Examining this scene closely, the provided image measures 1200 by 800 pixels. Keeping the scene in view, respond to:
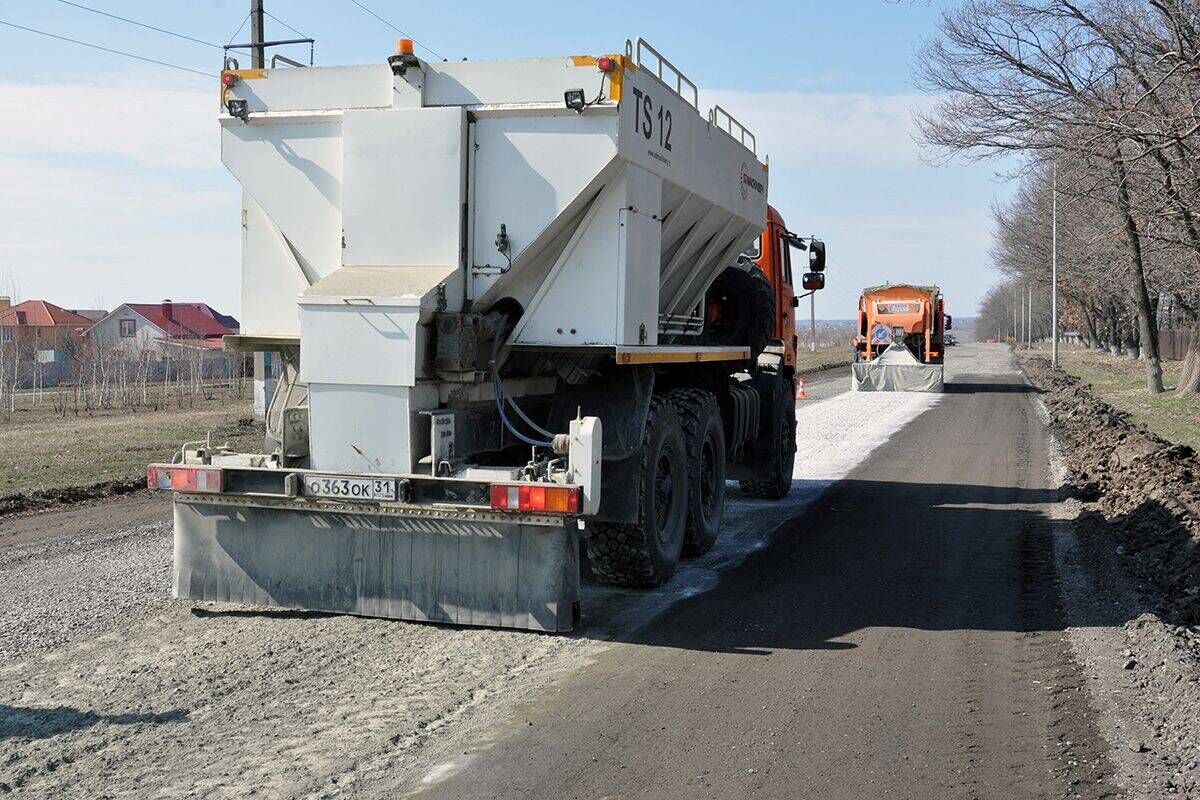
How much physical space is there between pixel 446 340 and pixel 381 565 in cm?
140

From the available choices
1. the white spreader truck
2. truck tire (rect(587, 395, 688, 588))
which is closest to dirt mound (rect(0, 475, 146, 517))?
the white spreader truck

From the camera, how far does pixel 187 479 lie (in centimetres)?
693

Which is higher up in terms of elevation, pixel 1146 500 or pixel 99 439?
pixel 99 439

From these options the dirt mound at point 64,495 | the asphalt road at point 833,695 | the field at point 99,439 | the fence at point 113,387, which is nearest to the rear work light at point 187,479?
the asphalt road at point 833,695

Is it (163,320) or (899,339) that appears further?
(163,320)

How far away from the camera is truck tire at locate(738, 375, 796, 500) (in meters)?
12.3

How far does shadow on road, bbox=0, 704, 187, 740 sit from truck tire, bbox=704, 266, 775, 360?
7429 mm

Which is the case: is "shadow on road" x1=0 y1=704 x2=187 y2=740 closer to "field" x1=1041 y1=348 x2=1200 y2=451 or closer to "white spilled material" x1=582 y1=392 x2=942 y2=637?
"white spilled material" x1=582 y1=392 x2=942 y2=637

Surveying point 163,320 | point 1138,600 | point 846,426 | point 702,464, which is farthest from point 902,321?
point 163,320

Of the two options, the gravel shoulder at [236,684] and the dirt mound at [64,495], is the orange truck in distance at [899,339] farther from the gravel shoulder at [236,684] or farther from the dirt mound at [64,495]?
the gravel shoulder at [236,684]

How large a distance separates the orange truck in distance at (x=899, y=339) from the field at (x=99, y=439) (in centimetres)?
1736

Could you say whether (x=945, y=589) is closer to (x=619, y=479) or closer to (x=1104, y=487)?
(x=619, y=479)

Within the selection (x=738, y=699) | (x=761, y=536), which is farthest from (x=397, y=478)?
(x=761, y=536)

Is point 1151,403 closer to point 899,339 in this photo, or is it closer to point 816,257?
point 899,339
